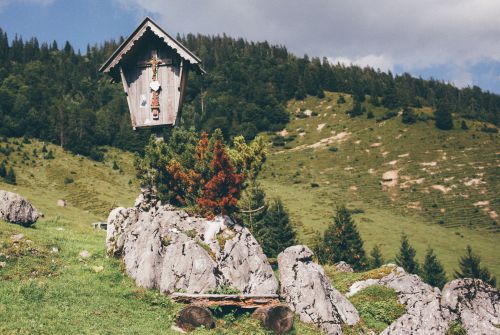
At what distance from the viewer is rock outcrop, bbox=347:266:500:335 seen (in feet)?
63.1

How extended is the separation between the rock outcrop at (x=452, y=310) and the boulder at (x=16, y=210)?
2112 centimetres

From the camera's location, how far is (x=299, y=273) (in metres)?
20.2

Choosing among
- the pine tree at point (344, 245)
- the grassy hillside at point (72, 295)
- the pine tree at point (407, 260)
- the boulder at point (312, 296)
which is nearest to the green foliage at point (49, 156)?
the pine tree at point (344, 245)

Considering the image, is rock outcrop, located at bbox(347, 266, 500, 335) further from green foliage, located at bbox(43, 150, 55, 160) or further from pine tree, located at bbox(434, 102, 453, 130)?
pine tree, located at bbox(434, 102, 453, 130)

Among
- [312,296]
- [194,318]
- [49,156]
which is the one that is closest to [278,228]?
[312,296]

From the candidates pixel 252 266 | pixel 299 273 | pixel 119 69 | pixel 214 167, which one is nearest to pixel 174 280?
pixel 252 266

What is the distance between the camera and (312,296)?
1952 cm

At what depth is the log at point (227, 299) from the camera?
57.6 feet

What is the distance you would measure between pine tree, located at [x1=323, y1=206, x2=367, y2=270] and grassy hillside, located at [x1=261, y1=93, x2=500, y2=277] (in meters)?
10.6

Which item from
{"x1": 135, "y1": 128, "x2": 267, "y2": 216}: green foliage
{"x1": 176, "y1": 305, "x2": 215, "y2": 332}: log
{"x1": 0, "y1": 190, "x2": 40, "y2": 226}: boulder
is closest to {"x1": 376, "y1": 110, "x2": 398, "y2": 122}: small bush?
{"x1": 135, "y1": 128, "x2": 267, "y2": 216}: green foliage

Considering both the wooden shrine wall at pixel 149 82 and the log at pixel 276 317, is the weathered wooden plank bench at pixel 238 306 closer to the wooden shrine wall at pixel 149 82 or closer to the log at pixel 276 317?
the log at pixel 276 317

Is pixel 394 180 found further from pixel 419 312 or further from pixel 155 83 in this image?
pixel 155 83

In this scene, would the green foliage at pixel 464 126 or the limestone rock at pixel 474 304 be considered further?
the green foliage at pixel 464 126

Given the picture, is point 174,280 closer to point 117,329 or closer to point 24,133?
point 117,329
